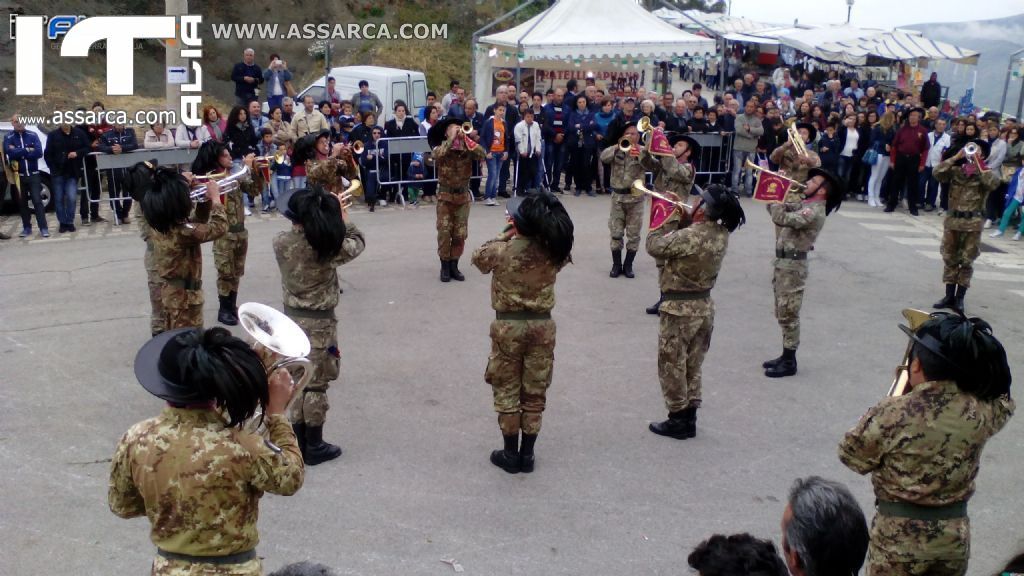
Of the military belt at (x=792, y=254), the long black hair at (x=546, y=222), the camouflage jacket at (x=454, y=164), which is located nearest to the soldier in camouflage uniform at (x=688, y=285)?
the long black hair at (x=546, y=222)

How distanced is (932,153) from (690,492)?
12.0m

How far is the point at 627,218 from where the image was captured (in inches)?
436

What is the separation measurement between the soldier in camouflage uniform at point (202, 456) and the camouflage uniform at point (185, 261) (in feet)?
13.5

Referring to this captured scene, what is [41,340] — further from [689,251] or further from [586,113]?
[586,113]

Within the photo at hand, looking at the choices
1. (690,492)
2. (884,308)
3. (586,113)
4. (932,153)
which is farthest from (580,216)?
(690,492)

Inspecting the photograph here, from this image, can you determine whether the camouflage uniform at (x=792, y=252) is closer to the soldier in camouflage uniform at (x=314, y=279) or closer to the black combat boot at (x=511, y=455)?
the black combat boot at (x=511, y=455)

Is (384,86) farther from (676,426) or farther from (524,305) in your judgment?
(524,305)

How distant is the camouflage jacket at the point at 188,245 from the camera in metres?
A: 7.30

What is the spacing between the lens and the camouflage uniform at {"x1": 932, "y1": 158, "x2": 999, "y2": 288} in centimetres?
1009

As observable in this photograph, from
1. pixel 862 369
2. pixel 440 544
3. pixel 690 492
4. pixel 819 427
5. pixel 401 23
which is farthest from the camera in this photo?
pixel 401 23

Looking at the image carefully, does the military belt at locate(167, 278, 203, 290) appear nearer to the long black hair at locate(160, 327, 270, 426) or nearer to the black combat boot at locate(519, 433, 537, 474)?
the black combat boot at locate(519, 433, 537, 474)

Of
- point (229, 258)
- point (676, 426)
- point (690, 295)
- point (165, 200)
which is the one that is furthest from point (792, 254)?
point (229, 258)

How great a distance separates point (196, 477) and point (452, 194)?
24.7ft

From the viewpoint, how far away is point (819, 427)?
7305 millimetres
